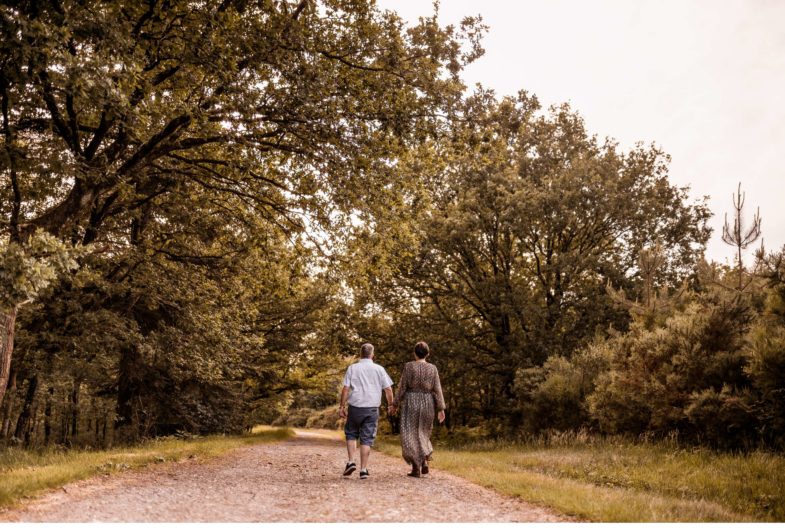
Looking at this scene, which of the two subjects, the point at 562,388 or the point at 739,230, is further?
the point at 562,388

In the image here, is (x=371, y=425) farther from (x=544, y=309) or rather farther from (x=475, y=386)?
(x=475, y=386)

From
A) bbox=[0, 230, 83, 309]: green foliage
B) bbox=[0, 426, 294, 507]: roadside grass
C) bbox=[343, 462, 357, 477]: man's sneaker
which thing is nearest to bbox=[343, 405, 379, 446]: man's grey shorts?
bbox=[343, 462, 357, 477]: man's sneaker

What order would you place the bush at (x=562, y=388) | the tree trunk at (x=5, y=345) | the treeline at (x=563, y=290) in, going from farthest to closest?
the bush at (x=562, y=388)
the treeline at (x=563, y=290)
the tree trunk at (x=5, y=345)

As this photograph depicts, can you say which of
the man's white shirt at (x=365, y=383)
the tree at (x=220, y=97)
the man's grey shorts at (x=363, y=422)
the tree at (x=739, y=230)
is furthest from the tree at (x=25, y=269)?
the tree at (x=739, y=230)

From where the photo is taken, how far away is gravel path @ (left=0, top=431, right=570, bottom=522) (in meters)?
Answer: 5.36

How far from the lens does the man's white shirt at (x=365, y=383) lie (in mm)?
8773

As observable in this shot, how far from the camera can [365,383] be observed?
8.84 meters

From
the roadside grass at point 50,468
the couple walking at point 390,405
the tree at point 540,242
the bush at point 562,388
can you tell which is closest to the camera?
the roadside grass at point 50,468

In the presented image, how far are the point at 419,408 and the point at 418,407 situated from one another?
0.03 meters

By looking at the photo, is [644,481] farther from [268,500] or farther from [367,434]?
[268,500]

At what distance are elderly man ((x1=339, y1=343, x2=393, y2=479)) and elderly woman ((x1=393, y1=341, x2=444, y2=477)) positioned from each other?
1.43 feet

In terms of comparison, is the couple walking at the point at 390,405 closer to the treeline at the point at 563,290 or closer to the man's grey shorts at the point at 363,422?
the man's grey shorts at the point at 363,422

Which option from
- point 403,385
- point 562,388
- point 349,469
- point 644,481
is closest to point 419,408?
point 403,385

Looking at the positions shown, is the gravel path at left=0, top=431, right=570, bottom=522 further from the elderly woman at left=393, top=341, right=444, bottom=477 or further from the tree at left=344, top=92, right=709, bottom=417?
the tree at left=344, top=92, right=709, bottom=417
